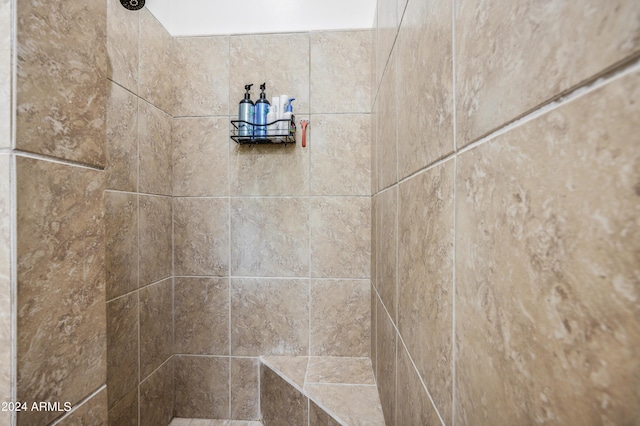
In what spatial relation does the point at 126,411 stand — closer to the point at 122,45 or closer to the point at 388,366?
the point at 388,366

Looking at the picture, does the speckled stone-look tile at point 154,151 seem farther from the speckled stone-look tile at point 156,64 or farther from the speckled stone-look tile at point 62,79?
the speckled stone-look tile at point 62,79

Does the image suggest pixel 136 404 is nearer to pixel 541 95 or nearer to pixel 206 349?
pixel 206 349

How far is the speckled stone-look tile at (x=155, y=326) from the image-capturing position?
1.33 m

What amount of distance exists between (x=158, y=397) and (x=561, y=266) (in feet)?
5.78

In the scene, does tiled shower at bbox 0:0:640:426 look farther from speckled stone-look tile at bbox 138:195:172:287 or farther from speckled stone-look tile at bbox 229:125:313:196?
speckled stone-look tile at bbox 229:125:313:196

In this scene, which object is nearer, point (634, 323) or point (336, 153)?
point (634, 323)

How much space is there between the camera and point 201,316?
1.56 meters

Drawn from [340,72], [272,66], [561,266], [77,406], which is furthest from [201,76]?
[561,266]

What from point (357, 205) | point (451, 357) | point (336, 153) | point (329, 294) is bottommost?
point (329, 294)

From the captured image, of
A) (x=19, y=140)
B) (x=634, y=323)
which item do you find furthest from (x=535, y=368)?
(x=19, y=140)

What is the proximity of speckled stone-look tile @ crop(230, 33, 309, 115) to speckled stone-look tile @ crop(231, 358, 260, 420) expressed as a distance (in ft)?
4.37

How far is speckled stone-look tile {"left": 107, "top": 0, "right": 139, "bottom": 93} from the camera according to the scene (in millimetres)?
1134

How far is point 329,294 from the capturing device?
1535 mm

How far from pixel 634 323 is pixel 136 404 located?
5.44 ft
